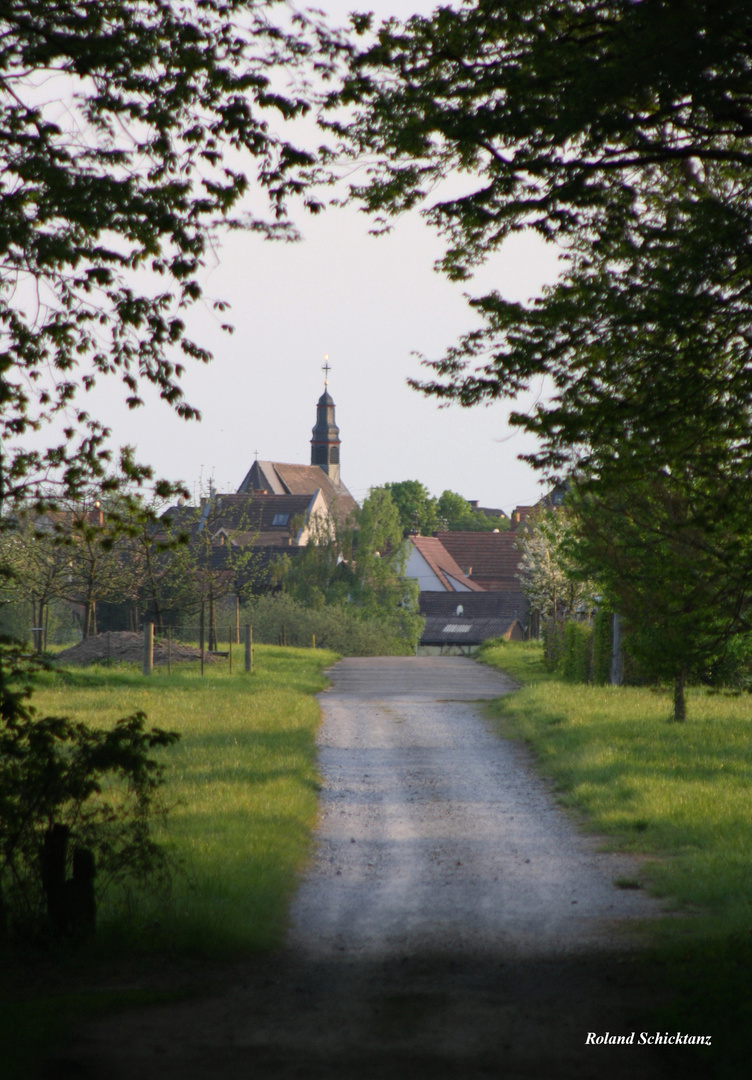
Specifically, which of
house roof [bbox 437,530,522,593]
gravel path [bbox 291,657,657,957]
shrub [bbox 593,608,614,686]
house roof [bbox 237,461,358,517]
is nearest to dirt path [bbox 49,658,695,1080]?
gravel path [bbox 291,657,657,957]

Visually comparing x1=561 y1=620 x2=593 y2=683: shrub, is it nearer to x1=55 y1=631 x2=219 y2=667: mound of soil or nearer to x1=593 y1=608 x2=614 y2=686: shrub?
x1=593 y1=608 x2=614 y2=686: shrub

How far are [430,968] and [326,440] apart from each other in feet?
353

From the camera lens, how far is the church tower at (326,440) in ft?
371

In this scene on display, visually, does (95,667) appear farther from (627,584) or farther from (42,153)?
(42,153)

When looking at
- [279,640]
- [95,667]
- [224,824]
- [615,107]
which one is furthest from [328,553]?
[615,107]

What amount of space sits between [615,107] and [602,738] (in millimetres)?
10023

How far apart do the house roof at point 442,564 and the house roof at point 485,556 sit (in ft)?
6.32

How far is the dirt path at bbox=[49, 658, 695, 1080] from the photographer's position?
4.77 meters

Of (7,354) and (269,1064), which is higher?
(7,354)

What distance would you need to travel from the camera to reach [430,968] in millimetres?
6324

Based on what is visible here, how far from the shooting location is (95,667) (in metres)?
27.5

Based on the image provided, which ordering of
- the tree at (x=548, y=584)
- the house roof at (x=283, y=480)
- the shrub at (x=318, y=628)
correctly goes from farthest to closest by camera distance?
1. the house roof at (x=283, y=480)
2. the shrub at (x=318, y=628)
3. the tree at (x=548, y=584)

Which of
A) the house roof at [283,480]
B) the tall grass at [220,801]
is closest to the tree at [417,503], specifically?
the house roof at [283,480]

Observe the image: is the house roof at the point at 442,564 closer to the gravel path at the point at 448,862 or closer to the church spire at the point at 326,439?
the church spire at the point at 326,439
